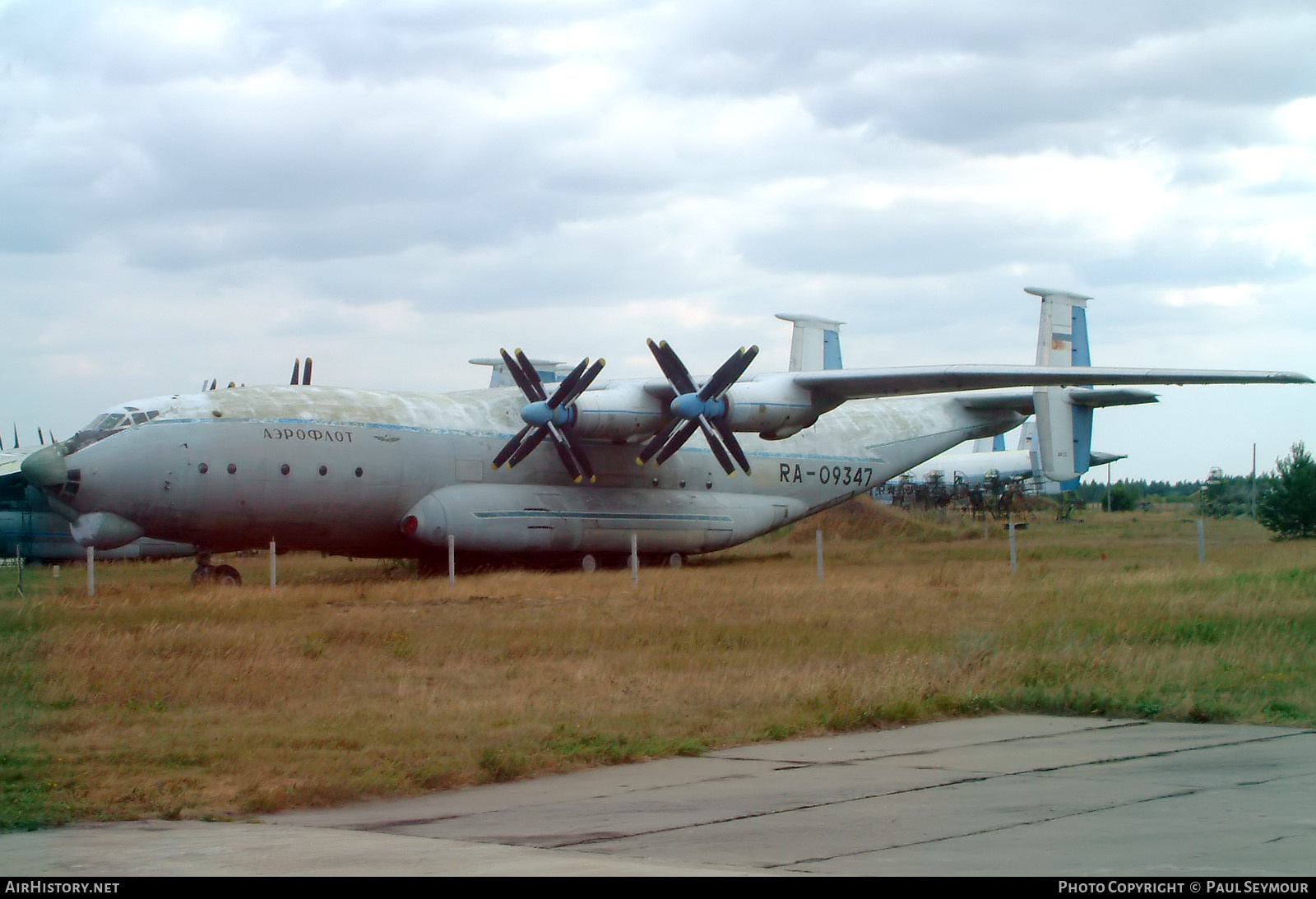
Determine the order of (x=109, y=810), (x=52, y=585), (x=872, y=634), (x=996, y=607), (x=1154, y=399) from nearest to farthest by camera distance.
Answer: (x=109, y=810)
(x=872, y=634)
(x=996, y=607)
(x=52, y=585)
(x=1154, y=399)

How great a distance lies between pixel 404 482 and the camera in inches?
1029

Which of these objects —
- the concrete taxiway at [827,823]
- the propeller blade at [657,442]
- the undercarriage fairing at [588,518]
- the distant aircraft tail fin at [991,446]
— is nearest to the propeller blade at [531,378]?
the undercarriage fairing at [588,518]

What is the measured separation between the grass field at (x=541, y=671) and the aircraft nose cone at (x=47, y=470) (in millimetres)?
1808

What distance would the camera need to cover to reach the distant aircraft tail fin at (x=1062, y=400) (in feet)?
106

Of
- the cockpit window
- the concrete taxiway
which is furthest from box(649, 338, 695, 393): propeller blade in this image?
the concrete taxiway

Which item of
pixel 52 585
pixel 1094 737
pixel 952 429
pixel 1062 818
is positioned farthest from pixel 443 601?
pixel 952 429

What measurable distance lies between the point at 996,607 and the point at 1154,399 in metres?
17.2

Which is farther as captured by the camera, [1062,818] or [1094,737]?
[1094,737]

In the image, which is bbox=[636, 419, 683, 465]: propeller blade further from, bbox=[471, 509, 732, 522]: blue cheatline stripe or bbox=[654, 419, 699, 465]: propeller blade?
bbox=[471, 509, 732, 522]: blue cheatline stripe

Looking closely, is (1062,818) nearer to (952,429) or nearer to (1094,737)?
(1094,737)

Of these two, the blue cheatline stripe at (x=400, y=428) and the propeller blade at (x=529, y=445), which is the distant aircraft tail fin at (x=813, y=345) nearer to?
the blue cheatline stripe at (x=400, y=428)

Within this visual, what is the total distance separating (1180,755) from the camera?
9000 millimetres

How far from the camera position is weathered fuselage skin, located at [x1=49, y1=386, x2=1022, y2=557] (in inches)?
925

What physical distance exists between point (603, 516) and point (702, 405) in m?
3.50
